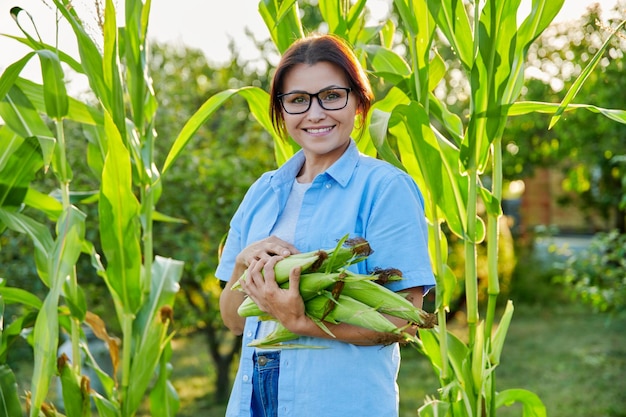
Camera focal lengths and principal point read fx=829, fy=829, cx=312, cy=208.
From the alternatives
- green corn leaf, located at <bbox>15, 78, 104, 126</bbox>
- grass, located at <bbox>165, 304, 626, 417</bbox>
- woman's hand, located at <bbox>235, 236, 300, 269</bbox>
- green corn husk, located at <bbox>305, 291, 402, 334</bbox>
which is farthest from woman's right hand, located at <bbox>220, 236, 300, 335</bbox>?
grass, located at <bbox>165, 304, 626, 417</bbox>

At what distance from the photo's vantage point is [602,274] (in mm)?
4109

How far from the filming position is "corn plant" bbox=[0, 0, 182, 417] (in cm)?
207

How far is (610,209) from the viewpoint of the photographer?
310 inches

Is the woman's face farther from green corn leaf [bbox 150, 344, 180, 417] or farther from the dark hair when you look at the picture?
green corn leaf [bbox 150, 344, 180, 417]

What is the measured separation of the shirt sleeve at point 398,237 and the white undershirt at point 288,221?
0.17 m

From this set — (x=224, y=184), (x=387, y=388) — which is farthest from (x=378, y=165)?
(x=224, y=184)

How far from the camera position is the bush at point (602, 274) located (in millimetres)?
3707

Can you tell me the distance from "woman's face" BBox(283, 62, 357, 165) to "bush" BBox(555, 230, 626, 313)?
232 centimetres

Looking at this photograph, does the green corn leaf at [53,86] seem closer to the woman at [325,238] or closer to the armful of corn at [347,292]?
the woman at [325,238]

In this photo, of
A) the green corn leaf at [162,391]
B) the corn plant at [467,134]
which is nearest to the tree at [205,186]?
the green corn leaf at [162,391]

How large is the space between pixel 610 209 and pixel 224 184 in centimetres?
492

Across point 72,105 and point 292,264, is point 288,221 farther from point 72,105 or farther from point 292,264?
point 72,105

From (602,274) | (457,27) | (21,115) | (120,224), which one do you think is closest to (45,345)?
(120,224)

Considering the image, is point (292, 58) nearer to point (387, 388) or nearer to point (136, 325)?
point (387, 388)
